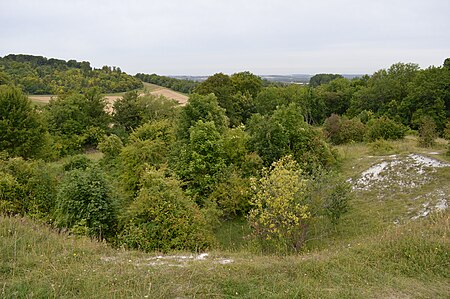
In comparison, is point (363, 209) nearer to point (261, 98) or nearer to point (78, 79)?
point (261, 98)

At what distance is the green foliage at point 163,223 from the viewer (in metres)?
10.6

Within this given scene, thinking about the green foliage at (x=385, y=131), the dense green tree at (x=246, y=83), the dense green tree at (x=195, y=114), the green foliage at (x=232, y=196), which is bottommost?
the green foliage at (x=232, y=196)

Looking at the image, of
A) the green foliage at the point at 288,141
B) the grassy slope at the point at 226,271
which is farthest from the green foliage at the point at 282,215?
the green foliage at the point at 288,141

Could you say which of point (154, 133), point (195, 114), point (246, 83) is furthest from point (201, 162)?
point (246, 83)

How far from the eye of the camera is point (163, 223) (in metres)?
11.0

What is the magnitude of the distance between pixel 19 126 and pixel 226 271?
26.0 m

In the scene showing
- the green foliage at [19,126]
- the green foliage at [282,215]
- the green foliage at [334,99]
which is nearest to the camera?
the green foliage at [282,215]

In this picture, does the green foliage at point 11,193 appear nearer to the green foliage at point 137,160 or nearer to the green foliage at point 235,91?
the green foliage at point 137,160

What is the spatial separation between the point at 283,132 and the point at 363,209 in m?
6.91

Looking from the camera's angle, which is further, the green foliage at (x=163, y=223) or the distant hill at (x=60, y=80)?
the distant hill at (x=60, y=80)

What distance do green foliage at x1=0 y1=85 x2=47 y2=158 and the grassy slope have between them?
2046 centimetres

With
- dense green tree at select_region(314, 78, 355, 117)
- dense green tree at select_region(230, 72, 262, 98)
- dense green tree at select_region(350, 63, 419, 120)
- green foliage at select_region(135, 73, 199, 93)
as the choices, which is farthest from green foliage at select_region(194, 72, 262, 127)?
green foliage at select_region(135, 73, 199, 93)

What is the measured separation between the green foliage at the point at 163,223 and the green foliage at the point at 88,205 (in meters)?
1.03

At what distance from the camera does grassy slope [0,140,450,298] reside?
5332mm
